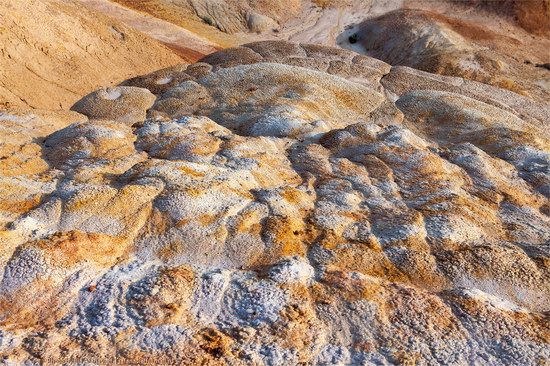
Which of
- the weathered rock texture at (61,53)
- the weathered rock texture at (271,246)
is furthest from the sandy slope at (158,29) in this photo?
the weathered rock texture at (271,246)

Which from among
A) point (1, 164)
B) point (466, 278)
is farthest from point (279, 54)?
point (466, 278)

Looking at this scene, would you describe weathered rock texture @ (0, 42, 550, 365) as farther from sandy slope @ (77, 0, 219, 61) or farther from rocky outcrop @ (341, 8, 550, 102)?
rocky outcrop @ (341, 8, 550, 102)

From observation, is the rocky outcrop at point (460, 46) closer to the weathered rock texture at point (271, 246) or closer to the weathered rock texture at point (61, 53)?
the weathered rock texture at point (271, 246)

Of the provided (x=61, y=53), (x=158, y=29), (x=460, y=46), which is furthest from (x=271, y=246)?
(x=460, y=46)

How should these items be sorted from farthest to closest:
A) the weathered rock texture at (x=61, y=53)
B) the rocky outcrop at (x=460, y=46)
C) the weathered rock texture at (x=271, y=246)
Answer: the rocky outcrop at (x=460, y=46) < the weathered rock texture at (x=61, y=53) < the weathered rock texture at (x=271, y=246)

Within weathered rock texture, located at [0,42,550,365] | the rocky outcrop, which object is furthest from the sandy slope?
A: weathered rock texture, located at [0,42,550,365]

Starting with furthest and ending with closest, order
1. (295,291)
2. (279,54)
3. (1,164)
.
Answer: (279,54), (1,164), (295,291)

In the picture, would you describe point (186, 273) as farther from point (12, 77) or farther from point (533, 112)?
point (533, 112)
